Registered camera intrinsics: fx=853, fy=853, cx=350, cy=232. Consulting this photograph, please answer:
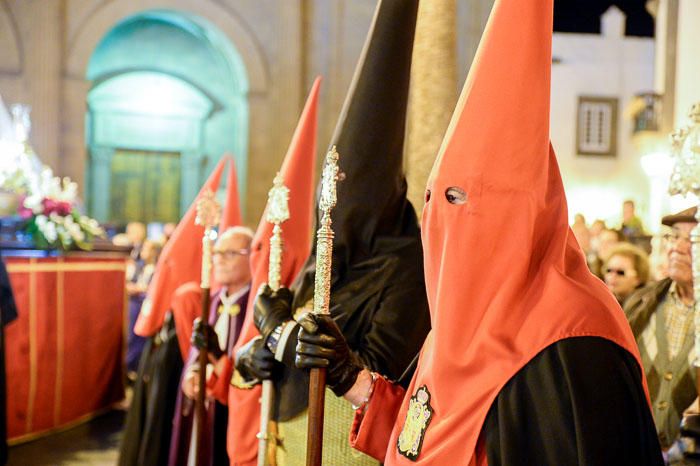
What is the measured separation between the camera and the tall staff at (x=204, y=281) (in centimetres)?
401

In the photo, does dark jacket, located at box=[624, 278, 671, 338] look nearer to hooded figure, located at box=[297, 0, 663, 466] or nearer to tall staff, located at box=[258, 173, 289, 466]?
tall staff, located at box=[258, 173, 289, 466]

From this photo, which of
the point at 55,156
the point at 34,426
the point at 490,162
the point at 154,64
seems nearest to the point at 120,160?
the point at 154,64

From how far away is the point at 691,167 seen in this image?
269 cm

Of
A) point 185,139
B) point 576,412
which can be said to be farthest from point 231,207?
point 185,139

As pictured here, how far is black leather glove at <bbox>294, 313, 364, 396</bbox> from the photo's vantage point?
241 cm

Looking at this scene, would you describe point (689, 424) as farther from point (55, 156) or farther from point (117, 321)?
point (55, 156)

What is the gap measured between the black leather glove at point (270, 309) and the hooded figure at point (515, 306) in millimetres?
1013

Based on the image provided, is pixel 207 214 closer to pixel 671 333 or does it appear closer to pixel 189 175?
pixel 671 333

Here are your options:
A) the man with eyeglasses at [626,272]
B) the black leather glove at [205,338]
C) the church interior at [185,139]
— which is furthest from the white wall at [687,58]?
the black leather glove at [205,338]

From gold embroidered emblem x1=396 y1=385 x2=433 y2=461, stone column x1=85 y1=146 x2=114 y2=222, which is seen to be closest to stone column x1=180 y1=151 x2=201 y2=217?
stone column x1=85 y1=146 x2=114 y2=222

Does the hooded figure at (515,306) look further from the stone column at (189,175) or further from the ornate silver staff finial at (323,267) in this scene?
the stone column at (189,175)

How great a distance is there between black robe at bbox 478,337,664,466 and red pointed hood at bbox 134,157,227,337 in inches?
153

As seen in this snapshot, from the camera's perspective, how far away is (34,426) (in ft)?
24.0

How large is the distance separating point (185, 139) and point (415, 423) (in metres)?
16.8
